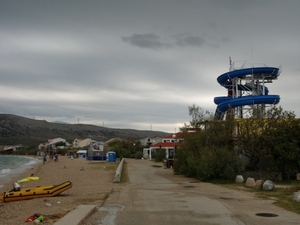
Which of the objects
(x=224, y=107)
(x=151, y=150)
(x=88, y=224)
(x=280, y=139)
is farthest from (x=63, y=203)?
(x=151, y=150)

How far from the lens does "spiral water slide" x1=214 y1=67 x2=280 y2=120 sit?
1489 inches

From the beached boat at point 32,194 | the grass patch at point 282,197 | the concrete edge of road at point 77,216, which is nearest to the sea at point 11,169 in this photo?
the beached boat at point 32,194

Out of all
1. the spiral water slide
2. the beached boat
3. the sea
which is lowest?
the sea

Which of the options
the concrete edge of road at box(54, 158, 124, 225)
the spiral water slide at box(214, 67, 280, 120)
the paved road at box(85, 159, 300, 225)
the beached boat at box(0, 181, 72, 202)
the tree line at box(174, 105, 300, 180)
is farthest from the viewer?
the spiral water slide at box(214, 67, 280, 120)

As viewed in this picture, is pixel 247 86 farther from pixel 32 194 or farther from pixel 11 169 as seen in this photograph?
pixel 11 169

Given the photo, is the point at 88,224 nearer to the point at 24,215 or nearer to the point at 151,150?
the point at 24,215

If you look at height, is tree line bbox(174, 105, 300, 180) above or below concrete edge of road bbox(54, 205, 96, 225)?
above

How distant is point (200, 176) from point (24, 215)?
13386mm

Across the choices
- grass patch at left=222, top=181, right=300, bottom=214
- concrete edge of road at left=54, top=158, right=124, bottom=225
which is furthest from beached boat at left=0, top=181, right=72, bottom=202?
grass patch at left=222, top=181, right=300, bottom=214

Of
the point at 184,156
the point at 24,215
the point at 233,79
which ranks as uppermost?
the point at 233,79

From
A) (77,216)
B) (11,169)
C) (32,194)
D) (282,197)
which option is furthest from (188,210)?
(11,169)

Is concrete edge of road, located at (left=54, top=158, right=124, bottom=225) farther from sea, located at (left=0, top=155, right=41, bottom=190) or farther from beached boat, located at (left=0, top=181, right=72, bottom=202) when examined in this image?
sea, located at (left=0, top=155, right=41, bottom=190)

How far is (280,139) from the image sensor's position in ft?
76.4

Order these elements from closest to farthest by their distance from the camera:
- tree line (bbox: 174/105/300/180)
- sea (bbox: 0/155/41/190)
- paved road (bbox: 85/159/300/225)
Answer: paved road (bbox: 85/159/300/225) → tree line (bbox: 174/105/300/180) → sea (bbox: 0/155/41/190)
